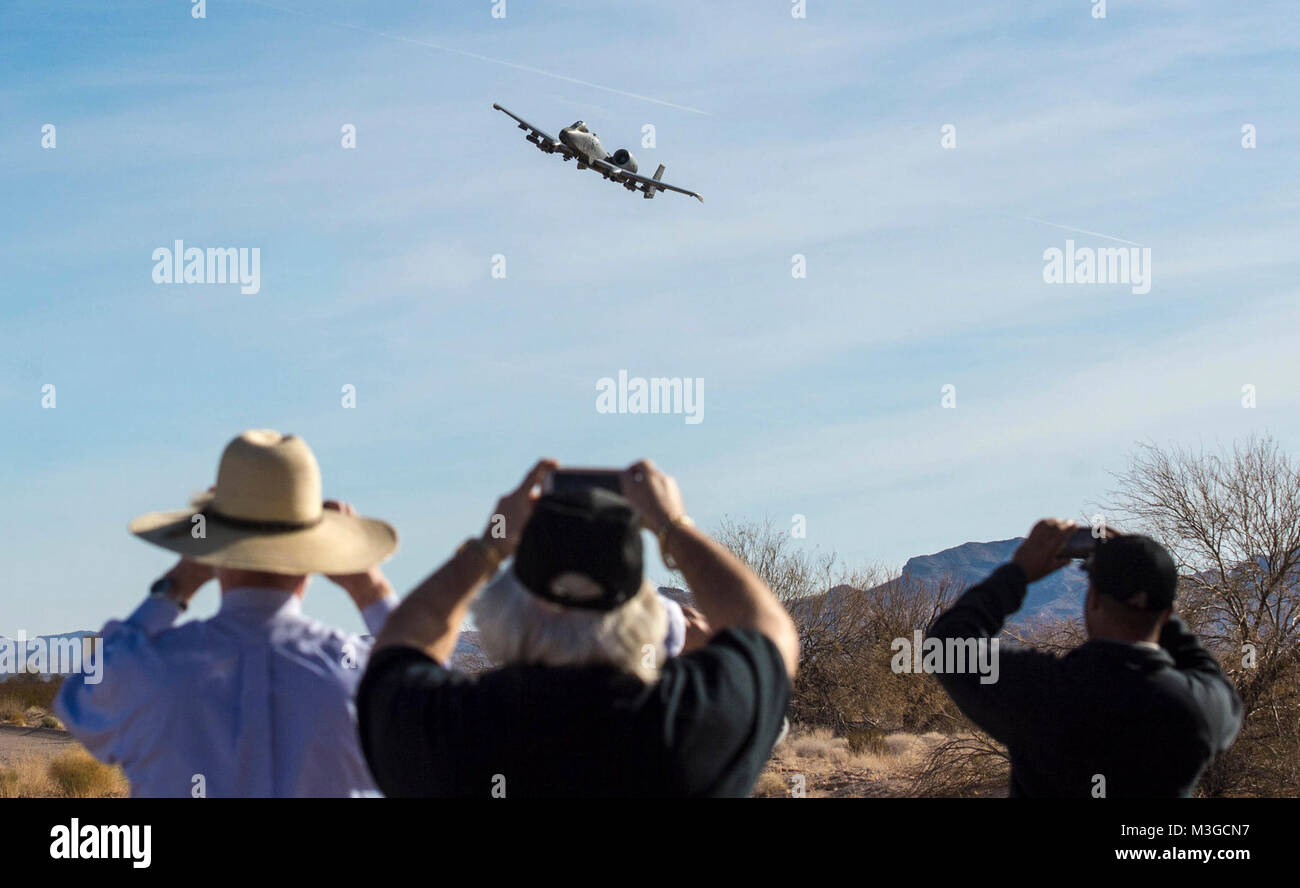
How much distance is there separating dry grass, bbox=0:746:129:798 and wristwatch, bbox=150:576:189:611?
24.5 m

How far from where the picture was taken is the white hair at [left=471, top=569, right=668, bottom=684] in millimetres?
2971

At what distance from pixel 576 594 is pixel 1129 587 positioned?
2047 mm

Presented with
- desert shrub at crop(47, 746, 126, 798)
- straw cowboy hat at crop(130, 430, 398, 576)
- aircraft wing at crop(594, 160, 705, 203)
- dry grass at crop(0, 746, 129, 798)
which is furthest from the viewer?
aircraft wing at crop(594, 160, 705, 203)

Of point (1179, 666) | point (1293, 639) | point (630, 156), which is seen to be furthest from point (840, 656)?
point (1179, 666)

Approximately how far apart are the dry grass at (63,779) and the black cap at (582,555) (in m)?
25.9

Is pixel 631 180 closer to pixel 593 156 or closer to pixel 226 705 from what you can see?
pixel 593 156

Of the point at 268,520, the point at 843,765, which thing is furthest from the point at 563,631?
the point at 843,765

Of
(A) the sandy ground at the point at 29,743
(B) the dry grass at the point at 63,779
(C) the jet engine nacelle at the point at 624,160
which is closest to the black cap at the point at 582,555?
(B) the dry grass at the point at 63,779

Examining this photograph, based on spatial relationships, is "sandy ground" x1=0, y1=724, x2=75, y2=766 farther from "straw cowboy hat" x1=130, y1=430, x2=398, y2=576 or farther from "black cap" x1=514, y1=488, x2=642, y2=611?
"black cap" x1=514, y1=488, x2=642, y2=611

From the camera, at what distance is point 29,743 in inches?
1377

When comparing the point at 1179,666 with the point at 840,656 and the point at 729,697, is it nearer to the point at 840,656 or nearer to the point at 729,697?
the point at 729,697

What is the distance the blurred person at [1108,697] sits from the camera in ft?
13.5

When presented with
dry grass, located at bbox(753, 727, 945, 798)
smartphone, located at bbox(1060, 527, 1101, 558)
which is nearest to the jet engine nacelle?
dry grass, located at bbox(753, 727, 945, 798)
